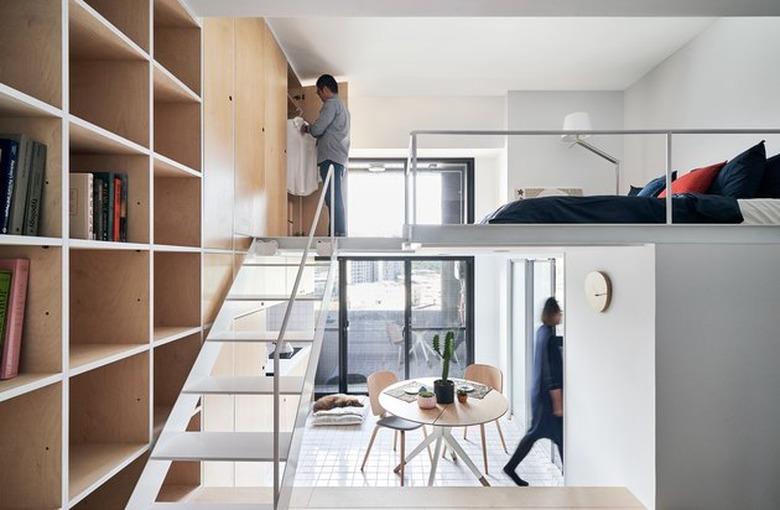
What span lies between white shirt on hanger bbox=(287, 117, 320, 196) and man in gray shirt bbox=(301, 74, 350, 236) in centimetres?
23

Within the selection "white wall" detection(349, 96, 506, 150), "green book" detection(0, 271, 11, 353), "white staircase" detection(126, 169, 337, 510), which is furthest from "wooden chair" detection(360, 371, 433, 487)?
"green book" detection(0, 271, 11, 353)

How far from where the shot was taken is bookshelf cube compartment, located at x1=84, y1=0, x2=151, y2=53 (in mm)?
1880

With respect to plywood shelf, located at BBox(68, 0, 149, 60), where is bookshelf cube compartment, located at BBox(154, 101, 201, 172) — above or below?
below

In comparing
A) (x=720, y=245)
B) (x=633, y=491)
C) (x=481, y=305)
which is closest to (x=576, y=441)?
(x=633, y=491)

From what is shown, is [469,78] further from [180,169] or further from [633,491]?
[633,491]

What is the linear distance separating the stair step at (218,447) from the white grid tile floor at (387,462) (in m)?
2.61

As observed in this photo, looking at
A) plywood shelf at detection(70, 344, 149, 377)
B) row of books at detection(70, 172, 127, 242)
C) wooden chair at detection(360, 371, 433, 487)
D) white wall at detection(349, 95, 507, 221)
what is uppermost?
white wall at detection(349, 95, 507, 221)

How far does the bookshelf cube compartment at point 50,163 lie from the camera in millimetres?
1326

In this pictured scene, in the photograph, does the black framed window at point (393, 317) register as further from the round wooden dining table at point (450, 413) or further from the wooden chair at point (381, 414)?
the round wooden dining table at point (450, 413)

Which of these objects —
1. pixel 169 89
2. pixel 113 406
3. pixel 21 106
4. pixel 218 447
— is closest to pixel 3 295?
pixel 21 106

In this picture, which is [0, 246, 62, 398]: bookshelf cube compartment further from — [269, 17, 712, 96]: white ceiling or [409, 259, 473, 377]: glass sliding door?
[409, 259, 473, 377]: glass sliding door

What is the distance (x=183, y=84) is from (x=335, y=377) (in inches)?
198

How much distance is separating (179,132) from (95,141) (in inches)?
29.5

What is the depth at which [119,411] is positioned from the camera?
1.86 metres
